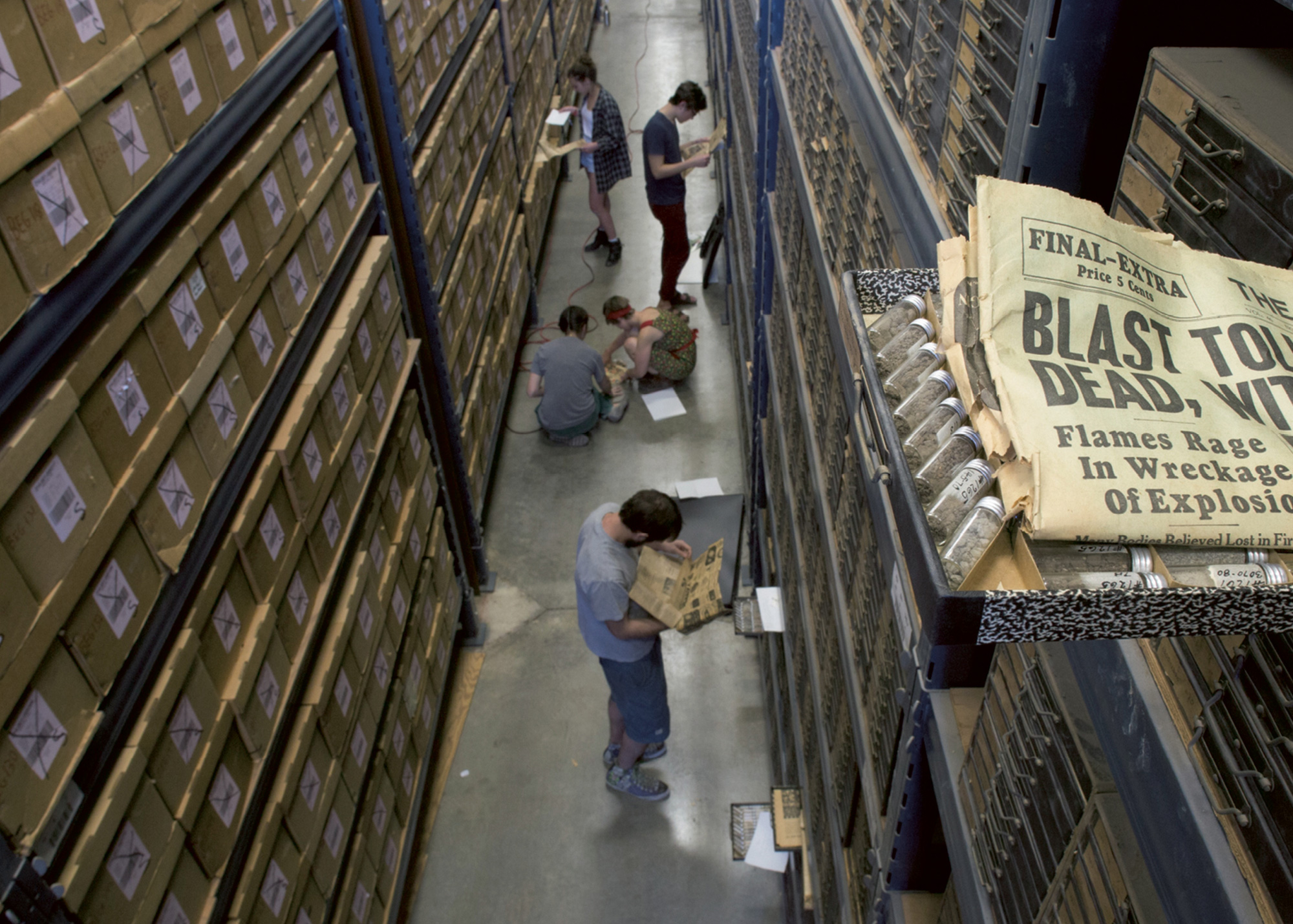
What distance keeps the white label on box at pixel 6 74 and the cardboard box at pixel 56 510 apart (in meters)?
0.56

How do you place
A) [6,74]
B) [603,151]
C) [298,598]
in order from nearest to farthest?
[6,74], [298,598], [603,151]

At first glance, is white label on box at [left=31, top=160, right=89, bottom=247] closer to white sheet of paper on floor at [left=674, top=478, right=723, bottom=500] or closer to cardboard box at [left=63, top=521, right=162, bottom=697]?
cardboard box at [left=63, top=521, right=162, bottom=697]

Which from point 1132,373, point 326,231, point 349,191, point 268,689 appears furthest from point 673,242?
point 1132,373

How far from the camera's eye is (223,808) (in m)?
2.18

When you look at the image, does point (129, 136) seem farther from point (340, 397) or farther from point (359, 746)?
point (359, 746)

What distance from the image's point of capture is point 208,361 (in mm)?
2107

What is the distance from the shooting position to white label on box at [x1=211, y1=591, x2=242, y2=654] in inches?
85.6

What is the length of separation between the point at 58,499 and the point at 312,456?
111 centimetres

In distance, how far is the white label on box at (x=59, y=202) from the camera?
155 centimetres

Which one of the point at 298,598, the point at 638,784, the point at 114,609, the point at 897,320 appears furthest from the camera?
the point at 638,784

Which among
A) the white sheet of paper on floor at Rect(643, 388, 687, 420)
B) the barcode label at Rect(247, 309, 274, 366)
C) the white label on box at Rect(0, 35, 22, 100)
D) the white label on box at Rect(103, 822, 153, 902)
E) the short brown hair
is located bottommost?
the white sheet of paper on floor at Rect(643, 388, 687, 420)

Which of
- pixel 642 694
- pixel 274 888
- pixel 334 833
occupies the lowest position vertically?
pixel 642 694

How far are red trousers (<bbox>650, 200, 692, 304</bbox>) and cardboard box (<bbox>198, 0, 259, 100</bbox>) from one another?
4.81 meters

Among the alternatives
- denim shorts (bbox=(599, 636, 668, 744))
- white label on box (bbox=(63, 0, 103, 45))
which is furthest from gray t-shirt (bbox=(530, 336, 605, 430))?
white label on box (bbox=(63, 0, 103, 45))
